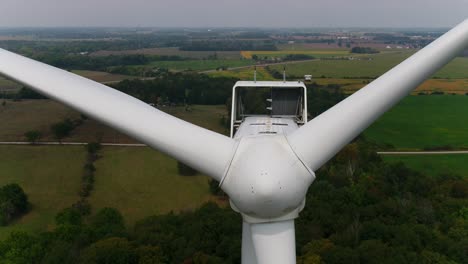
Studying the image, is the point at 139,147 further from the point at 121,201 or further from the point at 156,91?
the point at 156,91

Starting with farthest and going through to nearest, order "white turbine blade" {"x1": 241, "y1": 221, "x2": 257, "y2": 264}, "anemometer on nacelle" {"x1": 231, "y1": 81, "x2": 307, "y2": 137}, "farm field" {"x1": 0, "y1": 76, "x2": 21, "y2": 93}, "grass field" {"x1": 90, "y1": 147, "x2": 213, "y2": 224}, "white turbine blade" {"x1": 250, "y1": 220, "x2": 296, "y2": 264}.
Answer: "farm field" {"x1": 0, "y1": 76, "x2": 21, "y2": 93} < "grass field" {"x1": 90, "y1": 147, "x2": 213, "y2": 224} < "anemometer on nacelle" {"x1": 231, "y1": 81, "x2": 307, "y2": 137} < "white turbine blade" {"x1": 241, "y1": 221, "x2": 257, "y2": 264} < "white turbine blade" {"x1": 250, "y1": 220, "x2": 296, "y2": 264}

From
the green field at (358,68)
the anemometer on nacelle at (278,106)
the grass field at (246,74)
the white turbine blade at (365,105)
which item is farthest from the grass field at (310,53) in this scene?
the white turbine blade at (365,105)

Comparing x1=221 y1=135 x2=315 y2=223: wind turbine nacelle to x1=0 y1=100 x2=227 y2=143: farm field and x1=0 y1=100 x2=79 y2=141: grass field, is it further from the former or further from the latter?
x1=0 y1=100 x2=79 y2=141: grass field

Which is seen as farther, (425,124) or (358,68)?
(358,68)

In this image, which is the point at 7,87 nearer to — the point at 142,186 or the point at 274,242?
the point at 142,186

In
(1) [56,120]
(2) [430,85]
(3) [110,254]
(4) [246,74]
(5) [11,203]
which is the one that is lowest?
(5) [11,203]

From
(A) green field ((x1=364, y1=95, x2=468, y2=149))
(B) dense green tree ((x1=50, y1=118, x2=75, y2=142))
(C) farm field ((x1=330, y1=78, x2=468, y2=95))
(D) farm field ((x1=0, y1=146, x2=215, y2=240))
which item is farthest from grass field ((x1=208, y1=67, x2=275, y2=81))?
(B) dense green tree ((x1=50, y1=118, x2=75, y2=142))

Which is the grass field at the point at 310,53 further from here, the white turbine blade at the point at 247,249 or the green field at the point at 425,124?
the white turbine blade at the point at 247,249

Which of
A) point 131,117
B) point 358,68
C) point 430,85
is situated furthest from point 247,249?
point 358,68
